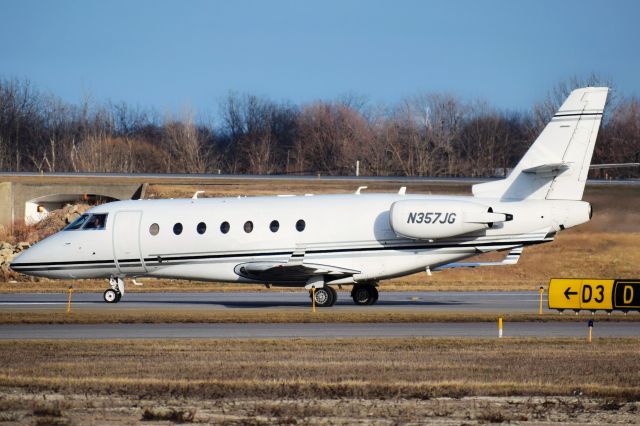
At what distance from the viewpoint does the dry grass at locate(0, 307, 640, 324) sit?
1049 inches

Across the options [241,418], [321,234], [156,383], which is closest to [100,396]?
[156,383]

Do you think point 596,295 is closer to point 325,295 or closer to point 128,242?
point 325,295

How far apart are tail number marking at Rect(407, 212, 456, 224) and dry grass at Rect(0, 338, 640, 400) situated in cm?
772

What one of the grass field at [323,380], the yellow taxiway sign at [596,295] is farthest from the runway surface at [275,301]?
the grass field at [323,380]

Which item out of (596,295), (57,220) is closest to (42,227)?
(57,220)

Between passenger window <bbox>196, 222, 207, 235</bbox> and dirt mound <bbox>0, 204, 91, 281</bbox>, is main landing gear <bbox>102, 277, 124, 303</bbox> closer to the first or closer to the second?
passenger window <bbox>196, 222, 207, 235</bbox>

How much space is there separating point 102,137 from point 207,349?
8850 cm

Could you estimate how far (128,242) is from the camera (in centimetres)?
3216

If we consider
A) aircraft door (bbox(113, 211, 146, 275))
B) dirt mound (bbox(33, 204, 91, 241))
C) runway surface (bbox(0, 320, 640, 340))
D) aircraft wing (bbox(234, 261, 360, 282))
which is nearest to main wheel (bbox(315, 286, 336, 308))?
aircraft wing (bbox(234, 261, 360, 282))

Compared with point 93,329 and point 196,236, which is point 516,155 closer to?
point 196,236

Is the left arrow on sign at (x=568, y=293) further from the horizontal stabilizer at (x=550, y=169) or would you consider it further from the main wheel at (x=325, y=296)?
the main wheel at (x=325, y=296)

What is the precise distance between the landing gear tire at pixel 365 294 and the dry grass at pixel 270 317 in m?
3.20

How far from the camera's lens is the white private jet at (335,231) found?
95.9ft

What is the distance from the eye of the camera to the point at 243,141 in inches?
4577
